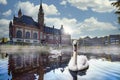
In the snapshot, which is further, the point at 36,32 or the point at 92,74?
the point at 36,32

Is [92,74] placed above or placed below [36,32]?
below

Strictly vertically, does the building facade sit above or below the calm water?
above

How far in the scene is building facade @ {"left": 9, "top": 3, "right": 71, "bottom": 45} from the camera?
6.90m

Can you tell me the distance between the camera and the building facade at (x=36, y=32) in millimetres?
6902

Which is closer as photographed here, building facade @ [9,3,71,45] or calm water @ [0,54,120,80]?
calm water @ [0,54,120,80]

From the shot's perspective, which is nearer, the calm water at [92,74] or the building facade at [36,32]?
the calm water at [92,74]

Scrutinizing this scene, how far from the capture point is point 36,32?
696 centimetres

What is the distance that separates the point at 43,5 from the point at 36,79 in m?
2.70

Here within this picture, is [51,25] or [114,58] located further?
[114,58]

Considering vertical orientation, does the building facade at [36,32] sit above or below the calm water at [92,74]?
above

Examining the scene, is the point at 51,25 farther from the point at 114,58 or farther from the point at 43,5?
the point at 114,58

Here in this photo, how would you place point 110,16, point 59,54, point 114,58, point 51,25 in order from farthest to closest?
1. point 59,54
2. point 114,58
3. point 51,25
4. point 110,16

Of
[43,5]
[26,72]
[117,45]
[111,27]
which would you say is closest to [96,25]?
[111,27]

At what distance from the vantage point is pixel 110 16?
6.52m
